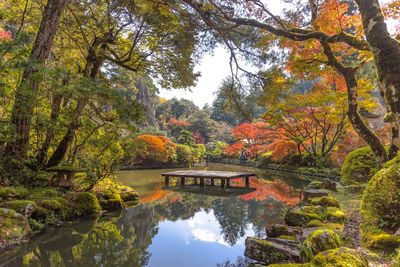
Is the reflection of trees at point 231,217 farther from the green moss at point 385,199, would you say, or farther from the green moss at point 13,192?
the green moss at point 13,192

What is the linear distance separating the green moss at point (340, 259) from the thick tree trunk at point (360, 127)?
12.7 ft

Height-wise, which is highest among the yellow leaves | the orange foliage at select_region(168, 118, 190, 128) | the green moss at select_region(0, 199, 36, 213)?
the yellow leaves

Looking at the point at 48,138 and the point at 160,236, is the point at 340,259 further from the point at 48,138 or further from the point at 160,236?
the point at 48,138

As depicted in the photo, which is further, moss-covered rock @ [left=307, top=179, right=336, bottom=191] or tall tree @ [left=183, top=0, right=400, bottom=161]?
moss-covered rock @ [left=307, top=179, right=336, bottom=191]

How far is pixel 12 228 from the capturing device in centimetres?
450

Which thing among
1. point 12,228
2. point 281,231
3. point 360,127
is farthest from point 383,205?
point 12,228

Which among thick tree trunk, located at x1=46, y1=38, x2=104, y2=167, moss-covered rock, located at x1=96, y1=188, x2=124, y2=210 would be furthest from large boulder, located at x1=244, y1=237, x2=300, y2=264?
moss-covered rock, located at x1=96, y1=188, x2=124, y2=210

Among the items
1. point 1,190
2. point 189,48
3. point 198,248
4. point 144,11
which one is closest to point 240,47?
point 189,48

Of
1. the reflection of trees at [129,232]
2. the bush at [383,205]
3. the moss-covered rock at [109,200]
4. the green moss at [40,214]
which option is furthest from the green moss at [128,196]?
the bush at [383,205]

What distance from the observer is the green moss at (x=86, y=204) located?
21.3ft

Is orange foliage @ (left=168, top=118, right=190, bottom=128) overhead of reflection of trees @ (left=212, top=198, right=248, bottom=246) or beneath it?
overhead

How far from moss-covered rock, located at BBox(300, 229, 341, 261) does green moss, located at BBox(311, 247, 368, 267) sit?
0.55m

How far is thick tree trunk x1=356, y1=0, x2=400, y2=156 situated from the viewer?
130 inches

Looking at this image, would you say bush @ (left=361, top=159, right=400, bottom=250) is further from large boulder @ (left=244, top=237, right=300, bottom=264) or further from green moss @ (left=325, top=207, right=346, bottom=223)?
green moss @ (left=325, top=207, right=346, bottom=223)
